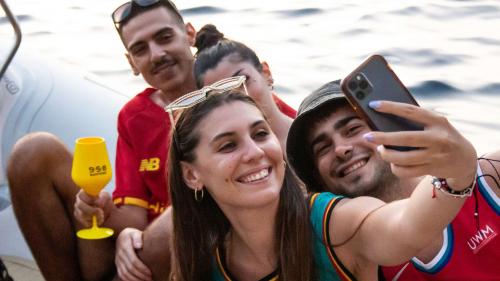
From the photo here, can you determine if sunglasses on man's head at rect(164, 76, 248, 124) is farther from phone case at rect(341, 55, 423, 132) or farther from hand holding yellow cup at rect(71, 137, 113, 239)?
phone case at rect(341, 55, 423, 132)

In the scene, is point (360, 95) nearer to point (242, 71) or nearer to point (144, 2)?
point (242, 71)

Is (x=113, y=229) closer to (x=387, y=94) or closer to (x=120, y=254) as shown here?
(x=120, y=254)

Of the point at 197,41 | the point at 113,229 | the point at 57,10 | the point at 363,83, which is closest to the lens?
the point at 363,83

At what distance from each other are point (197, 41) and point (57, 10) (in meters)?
4.44

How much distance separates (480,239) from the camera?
2104 millimetres

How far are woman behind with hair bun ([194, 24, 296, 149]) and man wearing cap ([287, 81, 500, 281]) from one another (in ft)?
1.07

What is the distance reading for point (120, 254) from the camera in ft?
8.46

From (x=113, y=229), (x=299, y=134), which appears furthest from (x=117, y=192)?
(x=299, y=134)

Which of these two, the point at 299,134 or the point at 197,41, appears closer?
the point at 299,134

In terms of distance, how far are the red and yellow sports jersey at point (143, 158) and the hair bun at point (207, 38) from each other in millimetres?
255

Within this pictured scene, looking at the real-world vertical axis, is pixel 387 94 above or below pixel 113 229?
above

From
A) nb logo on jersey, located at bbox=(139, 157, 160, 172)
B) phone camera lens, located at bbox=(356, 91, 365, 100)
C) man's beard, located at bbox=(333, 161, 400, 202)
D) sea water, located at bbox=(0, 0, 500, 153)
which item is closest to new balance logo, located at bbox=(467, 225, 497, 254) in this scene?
man's beard, located at bbox=(333, 161, 400, 202)

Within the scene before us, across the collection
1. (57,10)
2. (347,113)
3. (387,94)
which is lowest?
(57,10)

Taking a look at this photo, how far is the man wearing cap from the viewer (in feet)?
6.86
